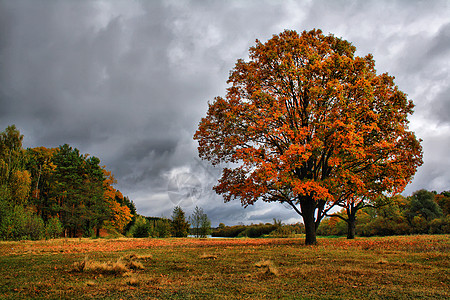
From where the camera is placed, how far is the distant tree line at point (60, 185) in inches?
1391

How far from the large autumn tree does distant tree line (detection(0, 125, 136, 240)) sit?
2311cm

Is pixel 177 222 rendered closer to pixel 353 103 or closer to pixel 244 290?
pixel 353 103

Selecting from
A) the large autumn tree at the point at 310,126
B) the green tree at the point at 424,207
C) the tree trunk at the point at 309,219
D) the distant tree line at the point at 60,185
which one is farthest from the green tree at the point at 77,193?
the green tree at the point at 424,207

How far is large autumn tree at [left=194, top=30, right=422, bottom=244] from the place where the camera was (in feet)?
52.9

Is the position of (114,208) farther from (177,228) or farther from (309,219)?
(309,219)

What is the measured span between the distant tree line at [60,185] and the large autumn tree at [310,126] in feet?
75.8

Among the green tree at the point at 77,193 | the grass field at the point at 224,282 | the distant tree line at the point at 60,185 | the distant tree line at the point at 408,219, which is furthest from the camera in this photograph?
the green tree at the point at 77,193

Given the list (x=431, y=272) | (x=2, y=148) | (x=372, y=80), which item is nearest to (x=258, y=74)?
(x=372, y=80)

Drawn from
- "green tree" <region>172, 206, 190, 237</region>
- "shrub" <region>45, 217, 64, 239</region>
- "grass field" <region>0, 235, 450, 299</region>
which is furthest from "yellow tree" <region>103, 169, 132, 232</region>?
"grass field" <region>0, 235, 450, 299</region>

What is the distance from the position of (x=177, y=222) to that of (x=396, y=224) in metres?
32.0

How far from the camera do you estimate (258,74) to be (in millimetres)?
18719

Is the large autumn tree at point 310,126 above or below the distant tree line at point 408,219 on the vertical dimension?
above

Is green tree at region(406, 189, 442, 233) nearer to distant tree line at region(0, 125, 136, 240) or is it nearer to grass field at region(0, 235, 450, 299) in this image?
grass field at region(0, 235, 450, 299)

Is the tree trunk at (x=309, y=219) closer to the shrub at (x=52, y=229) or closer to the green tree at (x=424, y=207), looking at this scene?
the shrub at (x=52, y=229)
